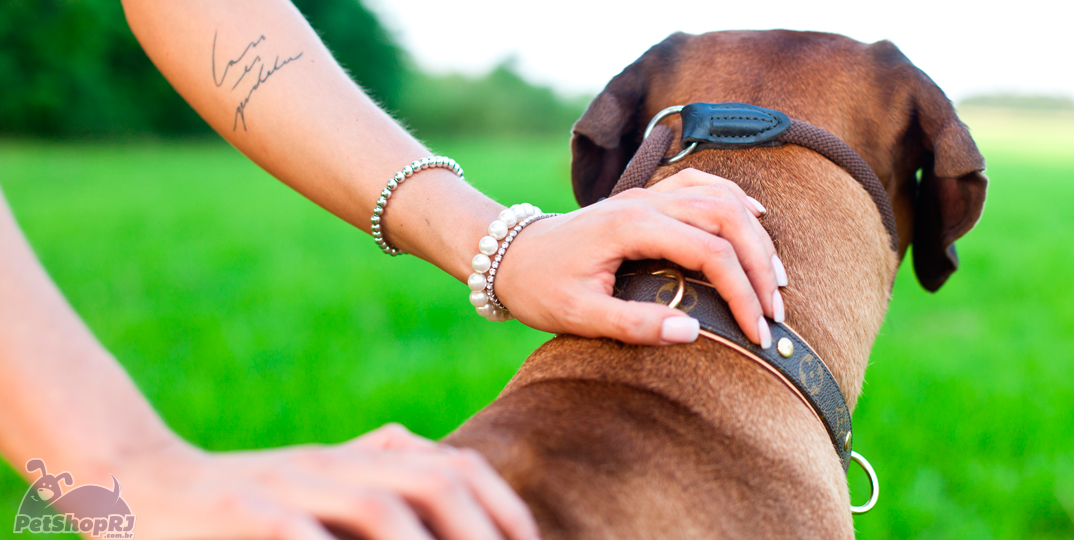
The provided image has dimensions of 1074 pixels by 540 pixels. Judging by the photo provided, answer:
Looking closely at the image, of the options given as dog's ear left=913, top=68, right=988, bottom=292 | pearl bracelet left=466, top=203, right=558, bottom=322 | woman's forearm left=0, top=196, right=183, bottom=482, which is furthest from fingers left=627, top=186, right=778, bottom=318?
woman's forearm left=0, top=196, right=183, bottom=482

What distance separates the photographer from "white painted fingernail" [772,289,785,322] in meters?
1.44

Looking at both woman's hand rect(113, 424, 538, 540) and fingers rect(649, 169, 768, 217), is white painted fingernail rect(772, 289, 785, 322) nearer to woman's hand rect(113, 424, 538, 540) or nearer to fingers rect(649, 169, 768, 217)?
fingers rect(649, 169, 768, 217)

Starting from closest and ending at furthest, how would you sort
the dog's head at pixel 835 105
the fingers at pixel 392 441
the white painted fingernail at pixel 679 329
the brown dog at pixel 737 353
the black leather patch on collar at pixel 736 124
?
the fingers at pixel 392 441
the brown dog at pixel 737 353
the white painted fingernail at pixel 679 329
the black leather patch on collar at pixel 736 124
the dog's head at pixel 835 105

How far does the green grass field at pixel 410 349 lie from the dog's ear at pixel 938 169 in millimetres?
1311

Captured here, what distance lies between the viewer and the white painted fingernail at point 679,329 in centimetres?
134

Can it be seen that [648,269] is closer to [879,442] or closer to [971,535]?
[971,535]

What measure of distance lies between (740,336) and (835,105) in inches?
34.2

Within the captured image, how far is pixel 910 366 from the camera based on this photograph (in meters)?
4.23

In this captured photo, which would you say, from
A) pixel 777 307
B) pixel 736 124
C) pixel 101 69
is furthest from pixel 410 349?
pixel 101 69

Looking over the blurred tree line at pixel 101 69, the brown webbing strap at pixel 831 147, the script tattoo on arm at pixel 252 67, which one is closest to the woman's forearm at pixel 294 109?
the script tattoo on arm at pixel 252 67

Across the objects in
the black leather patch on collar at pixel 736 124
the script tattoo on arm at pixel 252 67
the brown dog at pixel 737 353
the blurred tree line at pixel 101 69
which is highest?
the script tattoo on arm at pixel 252 67

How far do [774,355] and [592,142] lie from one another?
938mm

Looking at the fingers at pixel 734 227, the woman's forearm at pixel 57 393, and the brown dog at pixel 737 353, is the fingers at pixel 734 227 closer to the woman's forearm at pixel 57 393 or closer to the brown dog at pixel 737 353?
the brown dog at pixel 737 353

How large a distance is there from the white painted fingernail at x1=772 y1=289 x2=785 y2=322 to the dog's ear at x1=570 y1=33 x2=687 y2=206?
0.77m
